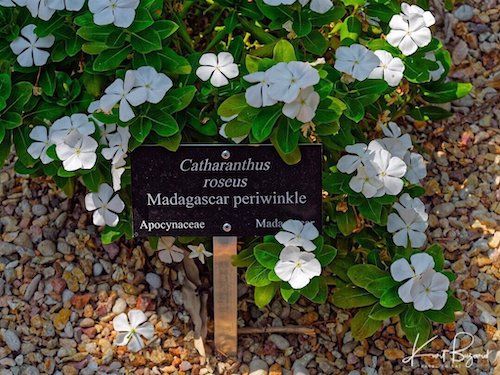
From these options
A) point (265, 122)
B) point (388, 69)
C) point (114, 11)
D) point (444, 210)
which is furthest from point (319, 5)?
point (444, 210)

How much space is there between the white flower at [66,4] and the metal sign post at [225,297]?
58 cm

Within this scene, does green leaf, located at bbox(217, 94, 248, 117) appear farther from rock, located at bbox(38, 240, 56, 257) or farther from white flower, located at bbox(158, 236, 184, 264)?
rock, located at bbox(38, 240, 56, 257)

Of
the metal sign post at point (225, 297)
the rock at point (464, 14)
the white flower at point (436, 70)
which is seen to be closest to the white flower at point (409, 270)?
the metal sign post at point (225, 297)

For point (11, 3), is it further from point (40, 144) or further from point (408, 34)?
point (408, 34)

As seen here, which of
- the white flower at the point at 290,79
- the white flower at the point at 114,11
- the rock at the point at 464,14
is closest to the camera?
the white flower at the point at 290,79

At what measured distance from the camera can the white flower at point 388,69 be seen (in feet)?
6.37

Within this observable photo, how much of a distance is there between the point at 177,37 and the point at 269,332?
2.46 ft

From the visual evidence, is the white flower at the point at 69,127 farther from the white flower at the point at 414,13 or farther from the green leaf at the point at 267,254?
the white flower at the point at 414,13

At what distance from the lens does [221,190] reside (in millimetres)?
1921

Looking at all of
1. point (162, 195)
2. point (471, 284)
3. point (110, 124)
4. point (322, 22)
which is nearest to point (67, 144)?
point (110, 124)

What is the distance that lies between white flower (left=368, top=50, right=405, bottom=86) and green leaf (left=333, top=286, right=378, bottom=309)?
1.50 feet

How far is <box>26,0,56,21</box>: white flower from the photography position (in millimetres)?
1878

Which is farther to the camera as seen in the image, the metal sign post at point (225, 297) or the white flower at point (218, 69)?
the metal sign post at point (225, 297)

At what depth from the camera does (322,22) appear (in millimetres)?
1950
